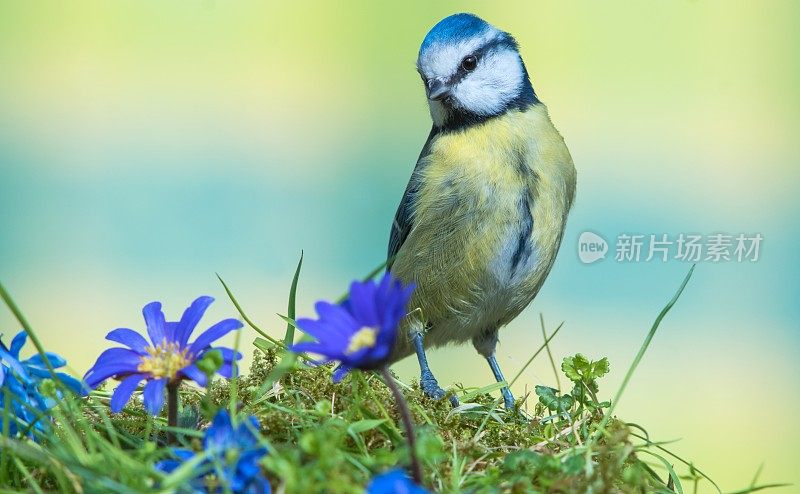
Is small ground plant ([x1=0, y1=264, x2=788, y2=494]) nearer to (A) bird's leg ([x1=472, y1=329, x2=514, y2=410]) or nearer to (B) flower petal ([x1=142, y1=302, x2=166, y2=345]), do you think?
(B) flower petal ([x1=142, y1=302, x2=166, y2=345])

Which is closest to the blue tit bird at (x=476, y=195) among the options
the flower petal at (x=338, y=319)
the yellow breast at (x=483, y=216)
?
the yellow breast at (x=483, y=216)

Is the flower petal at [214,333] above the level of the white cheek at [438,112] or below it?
below

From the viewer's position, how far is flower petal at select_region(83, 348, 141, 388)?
695 mm

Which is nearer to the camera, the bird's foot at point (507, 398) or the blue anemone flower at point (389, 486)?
the blue anemone flower at point (389, 486)

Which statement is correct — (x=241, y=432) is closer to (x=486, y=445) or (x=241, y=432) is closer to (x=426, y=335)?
(x=486, y=445)

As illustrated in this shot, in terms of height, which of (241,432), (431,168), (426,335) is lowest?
(426,335)

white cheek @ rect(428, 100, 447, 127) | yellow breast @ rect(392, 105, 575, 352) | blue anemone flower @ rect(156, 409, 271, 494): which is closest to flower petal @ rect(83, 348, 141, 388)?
blue anemone flower @ rect(156, 409, 271, 494)

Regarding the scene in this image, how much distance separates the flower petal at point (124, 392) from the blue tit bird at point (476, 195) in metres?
0.50

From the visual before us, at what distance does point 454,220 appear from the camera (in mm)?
1202

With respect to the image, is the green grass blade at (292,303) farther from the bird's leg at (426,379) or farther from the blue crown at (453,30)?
the blue crown at (453,30)

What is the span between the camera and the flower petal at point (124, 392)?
67 cm

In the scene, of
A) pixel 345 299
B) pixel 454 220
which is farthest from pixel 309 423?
pixel 454 220

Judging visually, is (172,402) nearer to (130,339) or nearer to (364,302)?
(130,339)

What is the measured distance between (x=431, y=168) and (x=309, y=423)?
1.88 ft
